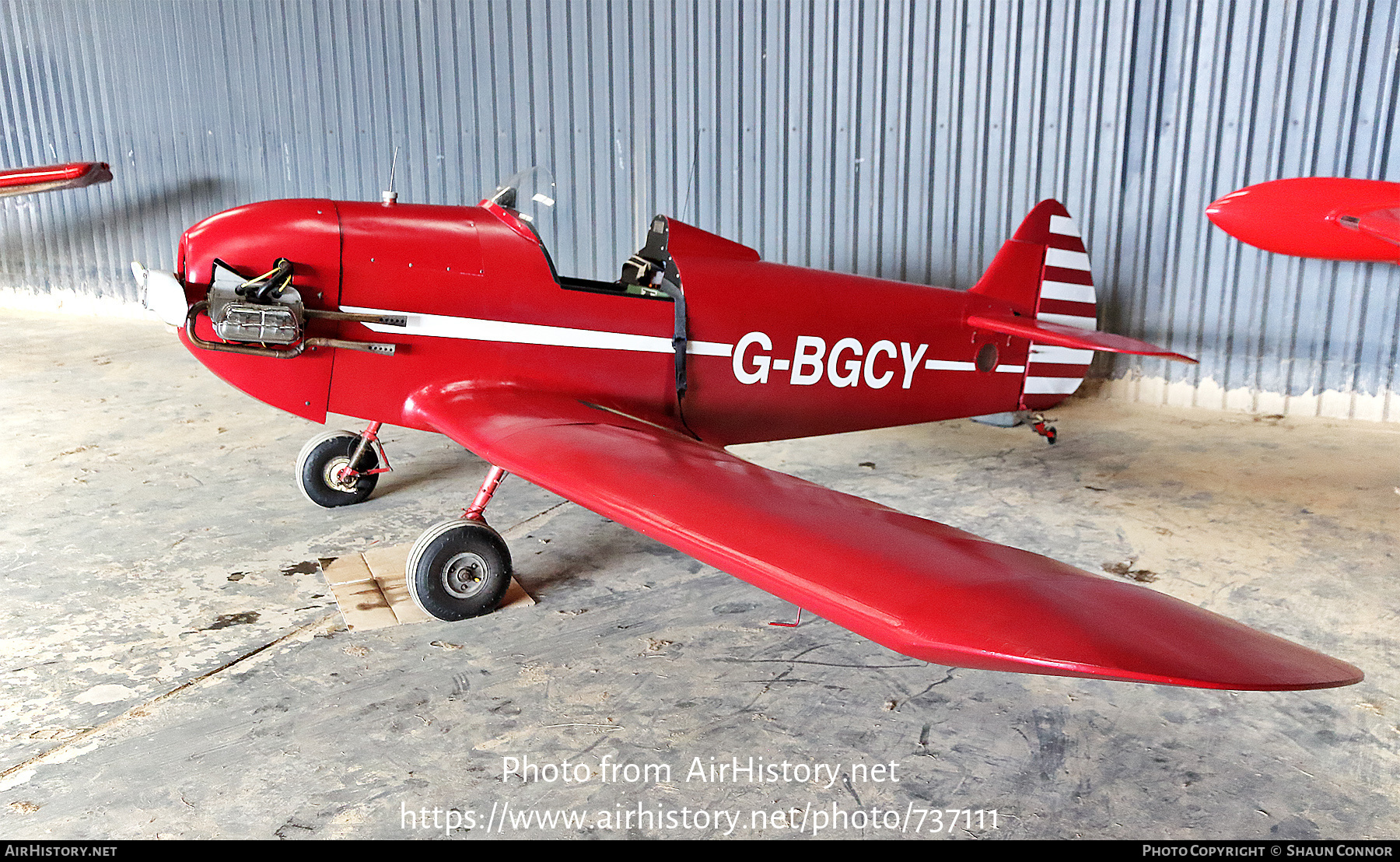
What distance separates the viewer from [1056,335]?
435 cm

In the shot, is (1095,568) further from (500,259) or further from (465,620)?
(500,259)

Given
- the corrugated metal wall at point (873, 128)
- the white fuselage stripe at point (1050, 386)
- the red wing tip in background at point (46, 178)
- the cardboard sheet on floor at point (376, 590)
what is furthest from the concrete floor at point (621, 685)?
the red wing tip in background at point (46, 178)

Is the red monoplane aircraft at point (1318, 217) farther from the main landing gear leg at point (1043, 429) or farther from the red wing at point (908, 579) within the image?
the red wing at point (908, 579)

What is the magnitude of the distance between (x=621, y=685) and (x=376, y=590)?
3.77ft

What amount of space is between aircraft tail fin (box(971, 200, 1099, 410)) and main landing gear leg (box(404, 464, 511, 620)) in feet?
8.96

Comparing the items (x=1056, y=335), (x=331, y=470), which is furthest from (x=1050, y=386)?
(x=331, y=470)

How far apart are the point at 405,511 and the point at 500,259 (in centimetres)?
132

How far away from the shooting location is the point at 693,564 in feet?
12.3

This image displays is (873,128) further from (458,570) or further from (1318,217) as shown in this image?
(458,570)

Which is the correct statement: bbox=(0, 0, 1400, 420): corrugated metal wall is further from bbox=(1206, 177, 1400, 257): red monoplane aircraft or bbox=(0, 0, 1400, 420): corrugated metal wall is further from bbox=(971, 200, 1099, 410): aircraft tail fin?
bbox=(971, 200, 1099, 410): aircraft tail fin

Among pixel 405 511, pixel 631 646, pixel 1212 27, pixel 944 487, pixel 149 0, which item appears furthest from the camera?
pixel 149 0

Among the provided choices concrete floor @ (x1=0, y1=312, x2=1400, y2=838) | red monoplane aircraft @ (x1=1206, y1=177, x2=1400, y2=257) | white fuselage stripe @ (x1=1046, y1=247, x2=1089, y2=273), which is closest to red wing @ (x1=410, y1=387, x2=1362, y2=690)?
concrete floor @ (x1=0, y1=312, x2=1400, y2=838)

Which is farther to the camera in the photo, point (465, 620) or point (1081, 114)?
point (1081, 114)

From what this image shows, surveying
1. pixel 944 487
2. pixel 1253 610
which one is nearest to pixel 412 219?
pixel 944 487
